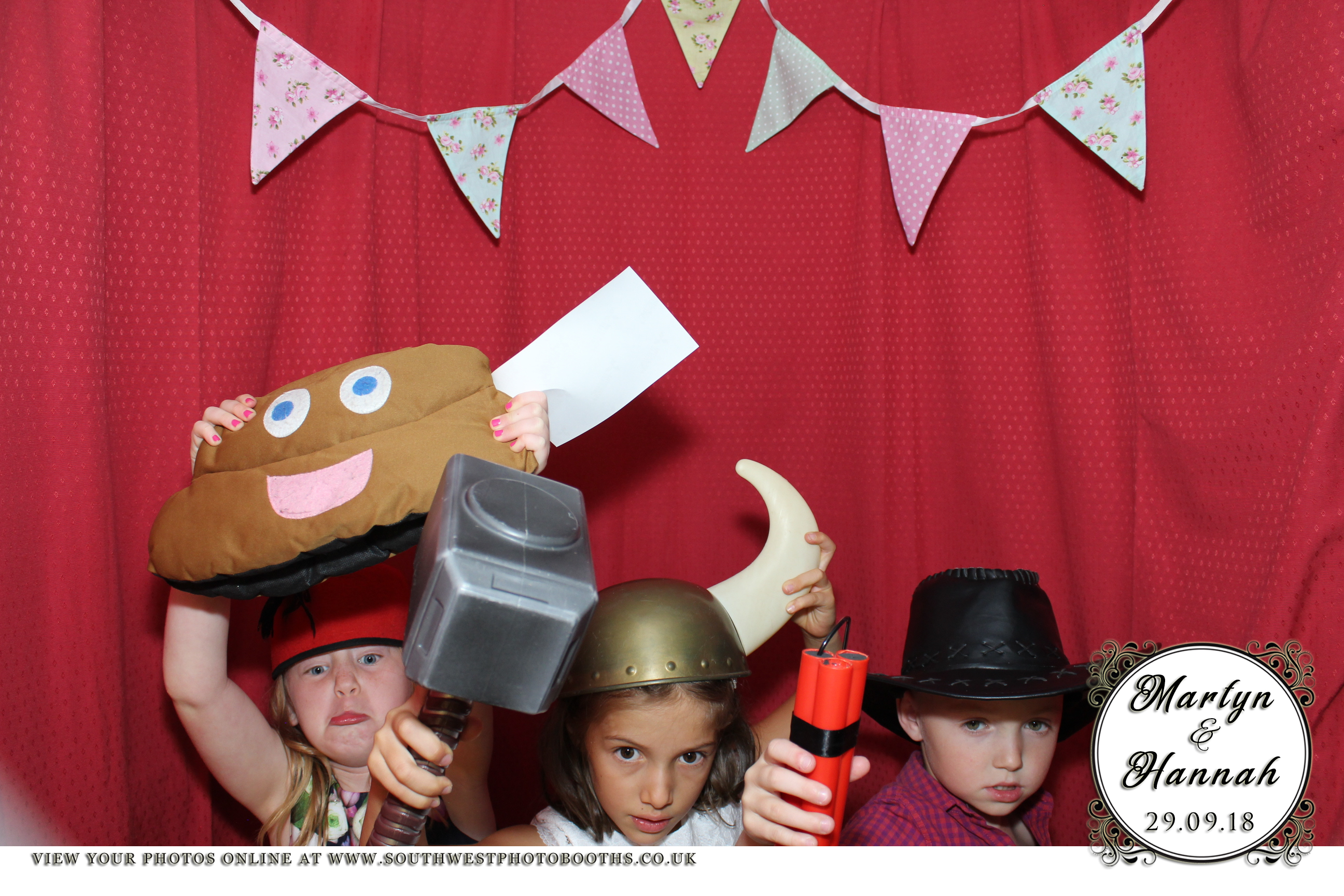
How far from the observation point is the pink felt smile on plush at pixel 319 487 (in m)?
0.91

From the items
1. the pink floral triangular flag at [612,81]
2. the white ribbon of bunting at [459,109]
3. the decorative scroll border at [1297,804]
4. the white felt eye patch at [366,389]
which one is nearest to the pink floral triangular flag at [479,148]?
the white ribbon of bunting at [459,109]

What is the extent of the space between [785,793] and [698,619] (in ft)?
1.27

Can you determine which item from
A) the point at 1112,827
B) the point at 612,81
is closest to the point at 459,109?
the point at 612,81

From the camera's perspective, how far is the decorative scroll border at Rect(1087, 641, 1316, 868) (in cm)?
93

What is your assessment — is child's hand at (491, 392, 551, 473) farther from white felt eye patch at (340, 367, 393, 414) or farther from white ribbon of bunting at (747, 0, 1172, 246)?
white ribbon of bunting at (747, 0, 1172, 246)

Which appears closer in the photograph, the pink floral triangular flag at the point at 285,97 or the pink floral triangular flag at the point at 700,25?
the pink floral triangular flag at the point at 285,97

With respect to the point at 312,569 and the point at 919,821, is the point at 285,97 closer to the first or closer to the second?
the point at 312,569

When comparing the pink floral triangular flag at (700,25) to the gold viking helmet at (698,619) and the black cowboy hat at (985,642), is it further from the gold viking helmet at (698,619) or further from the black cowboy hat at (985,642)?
the black cowboy hat at (985,642)

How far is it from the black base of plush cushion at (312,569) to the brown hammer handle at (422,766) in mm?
234

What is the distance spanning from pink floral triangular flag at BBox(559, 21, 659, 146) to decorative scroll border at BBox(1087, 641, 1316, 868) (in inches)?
42.4

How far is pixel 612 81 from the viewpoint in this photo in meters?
1.53

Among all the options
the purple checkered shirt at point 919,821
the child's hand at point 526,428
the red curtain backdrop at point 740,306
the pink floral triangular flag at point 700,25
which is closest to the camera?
the child's hand at point 526,428

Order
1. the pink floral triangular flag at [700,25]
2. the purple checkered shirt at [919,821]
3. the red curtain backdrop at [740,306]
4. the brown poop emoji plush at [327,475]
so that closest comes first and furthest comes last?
the brown poop emoji plush at [327,475]
the red curtain backdrop at [740,306]
the purple checkered shirt at [919,821]
the pink floral triangular flag at [700,25]
